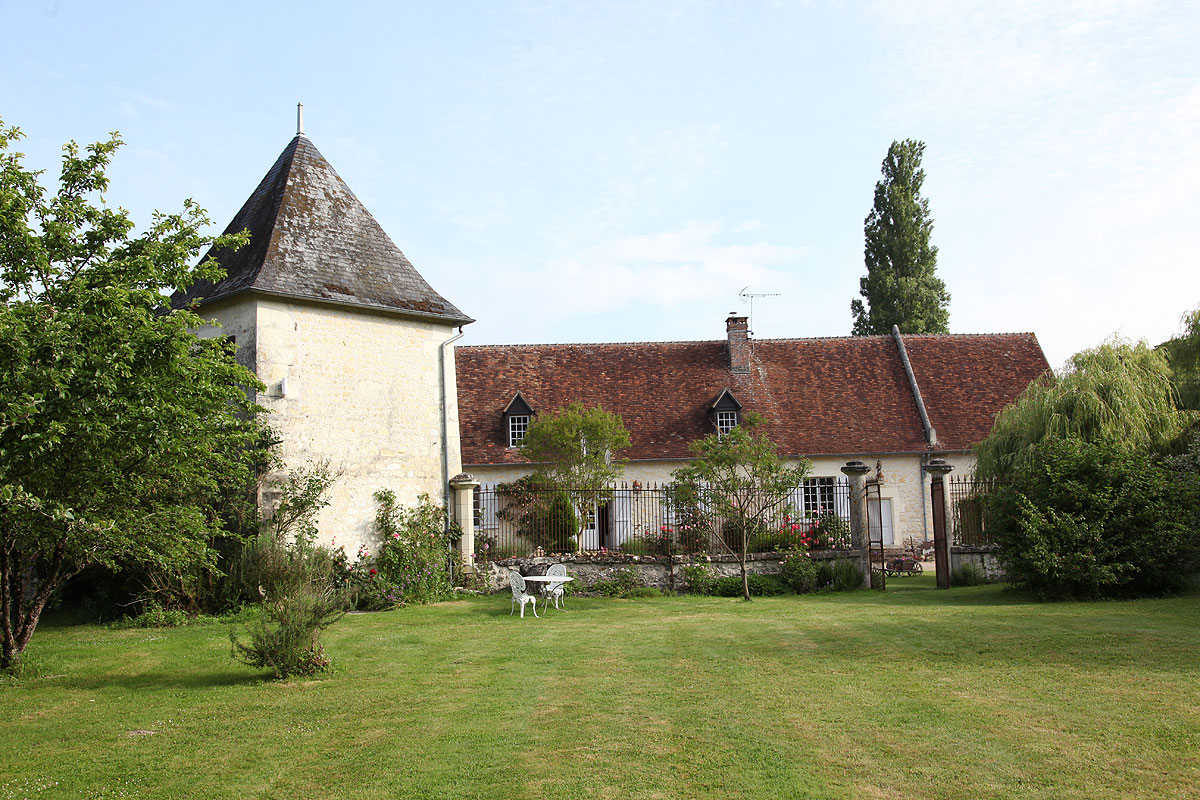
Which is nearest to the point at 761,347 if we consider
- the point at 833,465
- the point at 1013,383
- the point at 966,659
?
the point at 833,465

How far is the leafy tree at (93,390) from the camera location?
310 inches

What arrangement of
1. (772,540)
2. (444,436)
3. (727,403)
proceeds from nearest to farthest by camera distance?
(772,540) → (444,436) → (727,403)

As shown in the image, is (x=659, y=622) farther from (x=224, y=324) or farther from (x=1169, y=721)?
(x=224, y=324)

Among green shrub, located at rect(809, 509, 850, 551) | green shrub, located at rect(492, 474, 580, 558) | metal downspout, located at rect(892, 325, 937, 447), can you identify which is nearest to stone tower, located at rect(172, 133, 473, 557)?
green shrub, located at rect(492, 474, 580, 558)

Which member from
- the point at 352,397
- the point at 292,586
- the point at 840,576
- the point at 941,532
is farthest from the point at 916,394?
the point at 292,586

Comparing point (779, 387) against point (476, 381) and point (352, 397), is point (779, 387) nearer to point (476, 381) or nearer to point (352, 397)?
point (476, 381)

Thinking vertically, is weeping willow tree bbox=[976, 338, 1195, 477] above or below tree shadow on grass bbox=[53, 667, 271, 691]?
above

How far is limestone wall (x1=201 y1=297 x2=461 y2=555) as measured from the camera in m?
15.5

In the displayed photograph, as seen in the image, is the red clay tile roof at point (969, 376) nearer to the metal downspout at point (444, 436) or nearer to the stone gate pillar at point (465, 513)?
the stone gate pillar at point (465, 513)

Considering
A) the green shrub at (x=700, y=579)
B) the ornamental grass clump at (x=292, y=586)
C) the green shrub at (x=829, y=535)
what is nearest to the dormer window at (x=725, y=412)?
the green shrub at (x=829, y=535)

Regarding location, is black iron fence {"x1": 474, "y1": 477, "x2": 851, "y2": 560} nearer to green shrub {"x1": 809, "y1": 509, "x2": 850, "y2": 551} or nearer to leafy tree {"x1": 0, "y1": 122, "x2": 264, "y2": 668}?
green shrub {"x1": 809, "y1": 509, "x2": 850, "y2": 551}

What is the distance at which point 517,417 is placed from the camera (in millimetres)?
24438

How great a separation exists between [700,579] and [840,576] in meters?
2.62

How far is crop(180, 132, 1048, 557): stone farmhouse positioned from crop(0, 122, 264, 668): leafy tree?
5.18 meters
